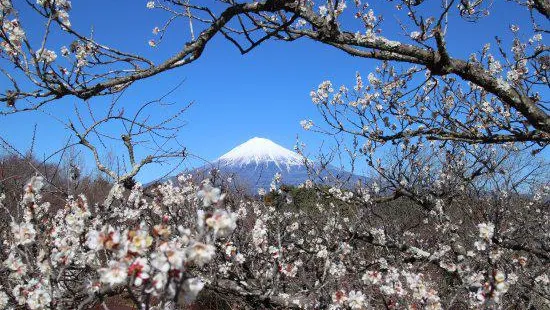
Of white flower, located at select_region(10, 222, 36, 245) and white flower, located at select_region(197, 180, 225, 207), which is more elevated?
white flower, located at select_region(197, 180, 225, 207)

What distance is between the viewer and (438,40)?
273 cm

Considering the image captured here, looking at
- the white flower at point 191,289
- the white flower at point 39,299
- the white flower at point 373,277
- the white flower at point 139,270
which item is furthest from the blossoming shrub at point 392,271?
the white flower at point 39,299

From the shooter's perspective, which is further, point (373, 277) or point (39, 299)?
point (373, 277)

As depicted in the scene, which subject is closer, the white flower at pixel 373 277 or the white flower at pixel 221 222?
the white flower at pixel 221 222

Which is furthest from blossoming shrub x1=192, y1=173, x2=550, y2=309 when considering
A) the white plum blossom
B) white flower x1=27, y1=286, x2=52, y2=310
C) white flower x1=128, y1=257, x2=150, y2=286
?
the white plum blossom

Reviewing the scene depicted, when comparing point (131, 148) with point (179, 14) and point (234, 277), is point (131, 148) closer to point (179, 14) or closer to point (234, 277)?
point (234, 277)

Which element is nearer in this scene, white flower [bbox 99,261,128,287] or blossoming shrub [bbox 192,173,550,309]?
white flower [bbox 99,261,128,287]

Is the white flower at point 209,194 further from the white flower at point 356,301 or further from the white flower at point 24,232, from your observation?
the white flower at point 356,301

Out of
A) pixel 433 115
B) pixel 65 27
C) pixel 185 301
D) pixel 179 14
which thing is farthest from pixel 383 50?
pixel 433 115

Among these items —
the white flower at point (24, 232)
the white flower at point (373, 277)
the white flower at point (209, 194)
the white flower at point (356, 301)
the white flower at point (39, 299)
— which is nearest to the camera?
the white flower at point (209, 194)

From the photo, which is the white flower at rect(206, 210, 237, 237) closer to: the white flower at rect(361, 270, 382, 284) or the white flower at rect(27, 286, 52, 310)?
the white flower at rect(27, 286, 52, 310)

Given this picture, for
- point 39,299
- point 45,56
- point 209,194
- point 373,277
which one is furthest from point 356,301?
point 45,56

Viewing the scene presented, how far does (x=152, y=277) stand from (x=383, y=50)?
2.27 meters

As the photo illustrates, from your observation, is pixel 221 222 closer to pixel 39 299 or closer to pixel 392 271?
pixel 39 299
